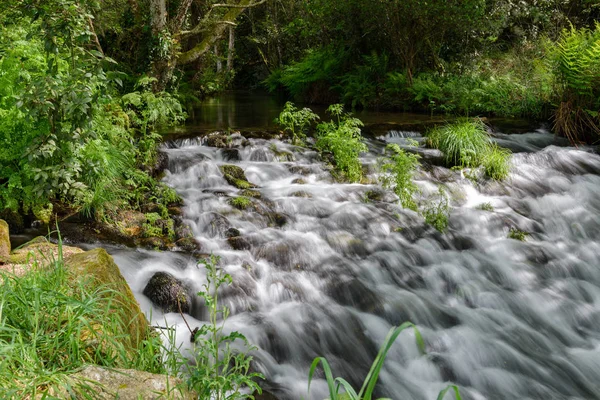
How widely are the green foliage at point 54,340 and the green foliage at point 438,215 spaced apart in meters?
4.48

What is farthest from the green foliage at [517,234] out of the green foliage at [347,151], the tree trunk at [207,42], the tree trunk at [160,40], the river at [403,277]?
the tree trunk at [207,42]

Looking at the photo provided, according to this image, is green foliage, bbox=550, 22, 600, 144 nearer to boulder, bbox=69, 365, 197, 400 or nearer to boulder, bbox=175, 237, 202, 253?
boulder, bbox=175, 237, 202, 253

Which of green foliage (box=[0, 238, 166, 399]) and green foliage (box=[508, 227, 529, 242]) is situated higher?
green foliage (box=[0, 238, 166, 399])

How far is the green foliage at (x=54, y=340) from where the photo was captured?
7.83 feet

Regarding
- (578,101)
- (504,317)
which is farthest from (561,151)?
(504,317)

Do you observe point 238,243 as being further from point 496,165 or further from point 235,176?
point 496,165

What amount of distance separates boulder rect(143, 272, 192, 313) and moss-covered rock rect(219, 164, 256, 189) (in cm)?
303

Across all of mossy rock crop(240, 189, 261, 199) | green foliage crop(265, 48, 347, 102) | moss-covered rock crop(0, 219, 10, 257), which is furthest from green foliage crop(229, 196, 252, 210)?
green foliage crop(265, 48, 347, 102)

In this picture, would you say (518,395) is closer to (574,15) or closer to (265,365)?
(265,365)

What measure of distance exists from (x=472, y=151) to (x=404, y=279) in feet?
12.5

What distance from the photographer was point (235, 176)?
7.90m

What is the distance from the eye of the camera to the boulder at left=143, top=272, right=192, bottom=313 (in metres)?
4.60

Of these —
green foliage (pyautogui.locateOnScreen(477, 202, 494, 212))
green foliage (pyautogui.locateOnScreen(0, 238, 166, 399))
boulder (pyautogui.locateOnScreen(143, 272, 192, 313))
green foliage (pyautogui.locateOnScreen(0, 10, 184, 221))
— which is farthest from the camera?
green foliage (pyautogui.locateOnScreen(477, 202, 494, 212))

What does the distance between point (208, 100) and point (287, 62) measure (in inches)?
326
